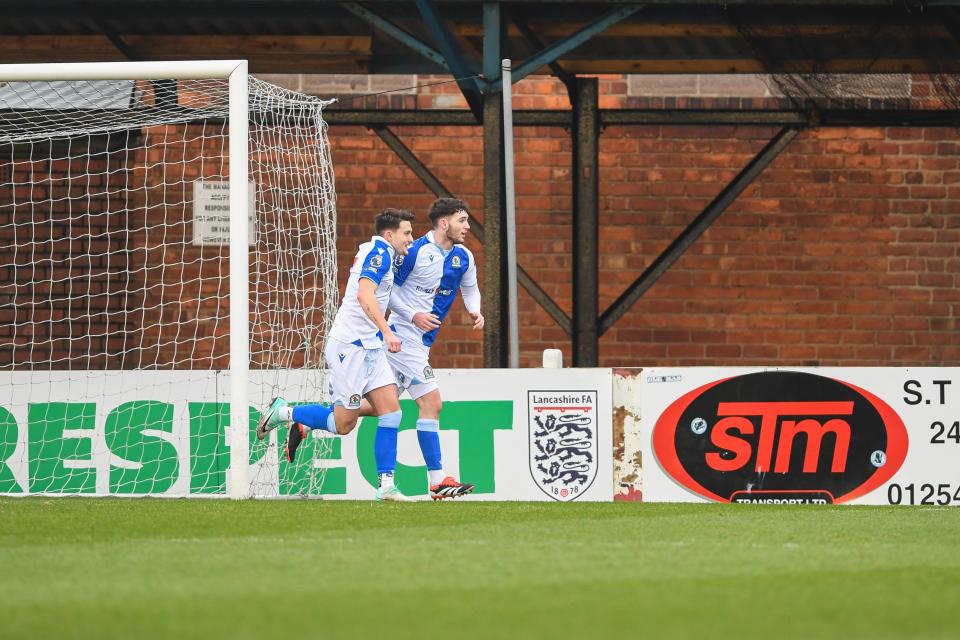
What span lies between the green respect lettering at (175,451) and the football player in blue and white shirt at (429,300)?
2.31 ft

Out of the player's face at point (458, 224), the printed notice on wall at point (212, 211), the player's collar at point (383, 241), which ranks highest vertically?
the printed notice on wall at point (212, 211)

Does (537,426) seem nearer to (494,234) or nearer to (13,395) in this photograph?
(494,234)

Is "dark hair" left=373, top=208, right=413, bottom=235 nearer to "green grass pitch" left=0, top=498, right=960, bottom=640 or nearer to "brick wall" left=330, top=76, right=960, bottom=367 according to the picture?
"green grass pitch" left=0, top=498, right=960, bottom=640

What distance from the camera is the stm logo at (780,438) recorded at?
10.1m

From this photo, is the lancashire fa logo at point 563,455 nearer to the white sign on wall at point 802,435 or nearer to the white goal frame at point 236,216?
the white sign on wall at point 802,435

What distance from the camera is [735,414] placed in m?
10.2

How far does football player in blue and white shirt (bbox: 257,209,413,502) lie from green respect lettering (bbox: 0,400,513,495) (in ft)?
3.77

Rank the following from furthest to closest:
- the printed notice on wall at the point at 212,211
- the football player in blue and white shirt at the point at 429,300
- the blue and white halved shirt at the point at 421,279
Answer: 1. the printed notice on wall at the point at 212,211
2. the blue and white halved shirt at the point at 421,279
3. the football player in blue and white shirt at the point at 429,300

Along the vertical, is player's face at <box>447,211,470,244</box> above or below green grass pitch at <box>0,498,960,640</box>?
above

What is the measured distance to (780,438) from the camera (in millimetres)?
10141

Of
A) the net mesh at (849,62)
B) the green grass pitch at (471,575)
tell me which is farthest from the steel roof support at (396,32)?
the green grass pitch at (471,575)

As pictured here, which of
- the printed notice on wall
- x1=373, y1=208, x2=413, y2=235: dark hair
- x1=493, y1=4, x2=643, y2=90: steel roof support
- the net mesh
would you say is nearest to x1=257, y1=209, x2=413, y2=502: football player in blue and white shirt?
x1=373, y1=208, x2=413, y2=235: dark hair

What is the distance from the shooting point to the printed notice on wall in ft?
42.8

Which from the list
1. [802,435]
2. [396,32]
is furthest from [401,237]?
[802,435]
